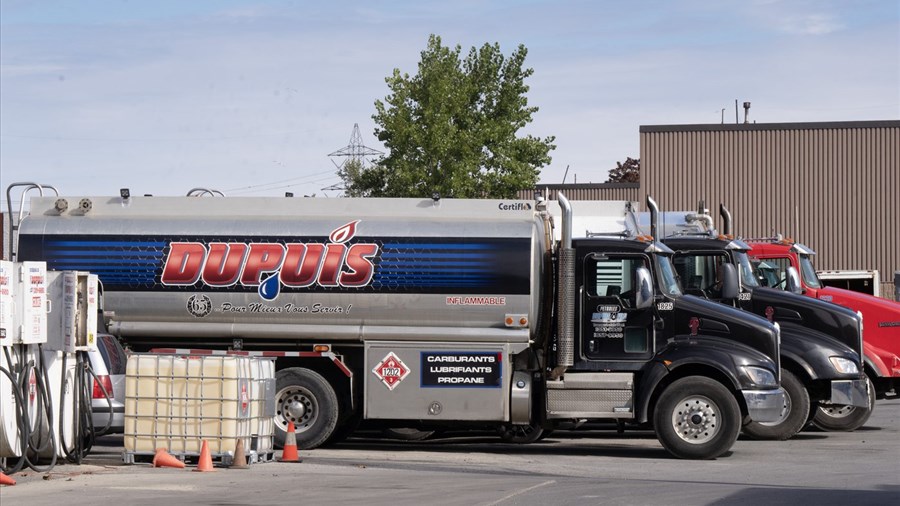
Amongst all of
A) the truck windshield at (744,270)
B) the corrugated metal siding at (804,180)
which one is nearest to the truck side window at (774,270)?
the truck windshield at (744,270)

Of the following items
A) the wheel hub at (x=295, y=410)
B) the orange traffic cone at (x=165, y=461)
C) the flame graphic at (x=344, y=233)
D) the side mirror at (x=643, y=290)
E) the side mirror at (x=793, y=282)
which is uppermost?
the flame graphic at (x=344, y=233)

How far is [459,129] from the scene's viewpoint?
39.3 metres

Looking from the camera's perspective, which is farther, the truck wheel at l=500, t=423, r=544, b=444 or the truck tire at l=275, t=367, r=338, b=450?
the truck wheel at l=500, t=423, r=544, b=444

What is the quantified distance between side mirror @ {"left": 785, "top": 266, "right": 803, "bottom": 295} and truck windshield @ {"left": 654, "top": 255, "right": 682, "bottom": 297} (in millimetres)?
4205

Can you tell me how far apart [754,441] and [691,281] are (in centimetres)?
257

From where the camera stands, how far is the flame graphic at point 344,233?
1721 centimetres

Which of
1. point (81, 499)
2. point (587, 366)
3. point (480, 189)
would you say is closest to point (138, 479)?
point (81, 499)

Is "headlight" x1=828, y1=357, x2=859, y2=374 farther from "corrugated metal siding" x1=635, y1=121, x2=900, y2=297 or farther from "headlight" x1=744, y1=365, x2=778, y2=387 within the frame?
"corrugated metal siding" x1=635, y1=121, x2=900, y2=297

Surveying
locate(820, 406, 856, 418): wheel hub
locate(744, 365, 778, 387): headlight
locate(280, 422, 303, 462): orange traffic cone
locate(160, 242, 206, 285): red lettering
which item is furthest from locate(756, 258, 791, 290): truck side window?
locate(160, 242, 206, 285): red lettering

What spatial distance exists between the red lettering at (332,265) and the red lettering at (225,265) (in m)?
1.09

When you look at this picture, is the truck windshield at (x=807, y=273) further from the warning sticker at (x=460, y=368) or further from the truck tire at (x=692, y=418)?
the warning sticker at (x=460, y=368)

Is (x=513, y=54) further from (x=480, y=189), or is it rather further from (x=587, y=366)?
(x=587, y=366)

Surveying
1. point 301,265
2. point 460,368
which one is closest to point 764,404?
point 460,368

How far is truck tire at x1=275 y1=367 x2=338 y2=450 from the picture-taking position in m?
17.2
